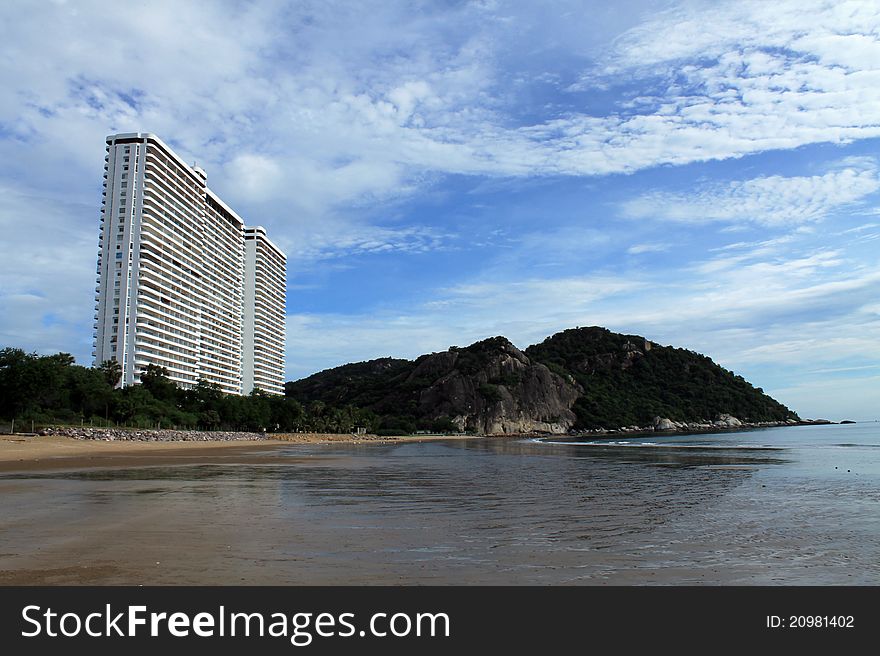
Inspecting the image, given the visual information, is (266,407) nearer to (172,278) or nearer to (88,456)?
(172,278)

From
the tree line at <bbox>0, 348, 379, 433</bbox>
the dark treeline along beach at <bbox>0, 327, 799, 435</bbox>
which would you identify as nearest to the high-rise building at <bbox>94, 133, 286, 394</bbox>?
the dark treeline along beach at <bbox>0, 327, 799, 435</bbox>

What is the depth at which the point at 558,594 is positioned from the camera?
7.29 m

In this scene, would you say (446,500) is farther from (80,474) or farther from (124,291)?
(124,291)

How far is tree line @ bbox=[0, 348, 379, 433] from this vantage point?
6119 centimetres

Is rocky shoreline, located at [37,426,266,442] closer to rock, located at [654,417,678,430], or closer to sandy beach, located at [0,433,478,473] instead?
sandy beach, located at [0,433,478,473]

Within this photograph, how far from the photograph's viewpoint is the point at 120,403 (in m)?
77.4

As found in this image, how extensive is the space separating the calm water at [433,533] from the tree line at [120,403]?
47.5 meters

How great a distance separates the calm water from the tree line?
156 ft

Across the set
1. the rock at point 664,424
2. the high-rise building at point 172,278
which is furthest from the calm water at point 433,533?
the rock at point 664,424

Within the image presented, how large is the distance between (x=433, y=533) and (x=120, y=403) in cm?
7728

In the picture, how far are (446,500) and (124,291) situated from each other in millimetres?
111005

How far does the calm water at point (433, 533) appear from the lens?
818 cm

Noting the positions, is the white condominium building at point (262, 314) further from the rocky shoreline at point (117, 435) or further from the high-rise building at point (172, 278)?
the rocky shoreline at point (117, 435)

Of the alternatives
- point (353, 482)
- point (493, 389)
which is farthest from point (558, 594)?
point (493, 389)
